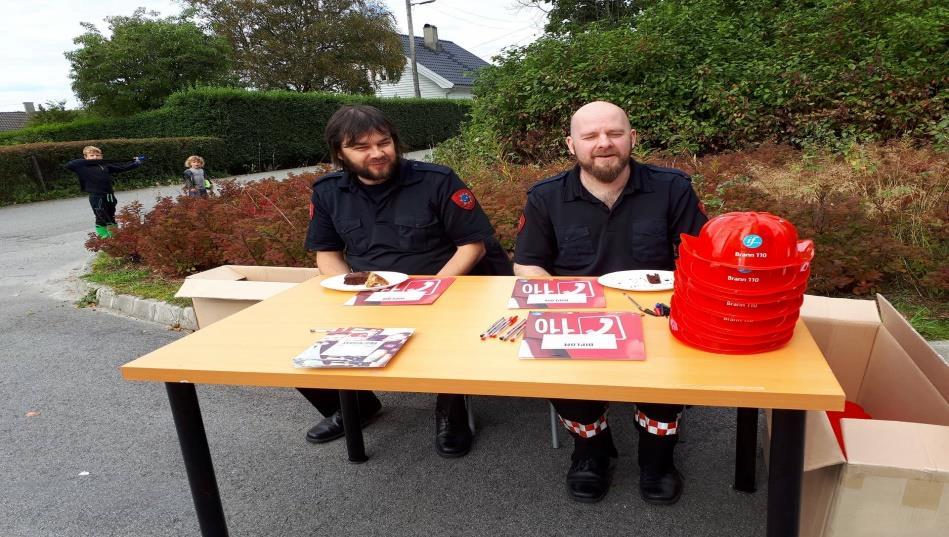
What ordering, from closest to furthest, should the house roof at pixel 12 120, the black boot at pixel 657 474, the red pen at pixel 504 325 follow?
the red pen at pixel 504 325 < the black boot at pixel 657 474 < the house roof at pixel 12 120

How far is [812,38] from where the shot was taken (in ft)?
25.1

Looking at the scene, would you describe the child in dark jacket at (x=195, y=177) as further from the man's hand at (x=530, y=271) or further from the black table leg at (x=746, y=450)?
the black table leg at (x=746, y=450)

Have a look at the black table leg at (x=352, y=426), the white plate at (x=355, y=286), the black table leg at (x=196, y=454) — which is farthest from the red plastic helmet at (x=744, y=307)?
the black table leg at (x=352, y=426)

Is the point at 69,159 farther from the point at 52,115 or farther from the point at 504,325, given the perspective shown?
the point at 504,325

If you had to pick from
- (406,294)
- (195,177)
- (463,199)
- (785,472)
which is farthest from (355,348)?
(195,177)

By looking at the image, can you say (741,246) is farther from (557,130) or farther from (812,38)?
(812,38)

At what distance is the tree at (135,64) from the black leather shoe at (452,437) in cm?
2241

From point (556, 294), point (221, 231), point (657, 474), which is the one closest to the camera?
point (556, 294)

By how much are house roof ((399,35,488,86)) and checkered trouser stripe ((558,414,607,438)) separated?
3223 cm

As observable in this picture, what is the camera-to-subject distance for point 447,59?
122 ft

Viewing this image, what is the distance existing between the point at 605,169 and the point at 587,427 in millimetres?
1065

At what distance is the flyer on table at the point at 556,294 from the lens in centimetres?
189

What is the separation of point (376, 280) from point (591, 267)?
954 mm

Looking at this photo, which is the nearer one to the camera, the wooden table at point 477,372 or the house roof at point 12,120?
the wooden table at point 477,372
